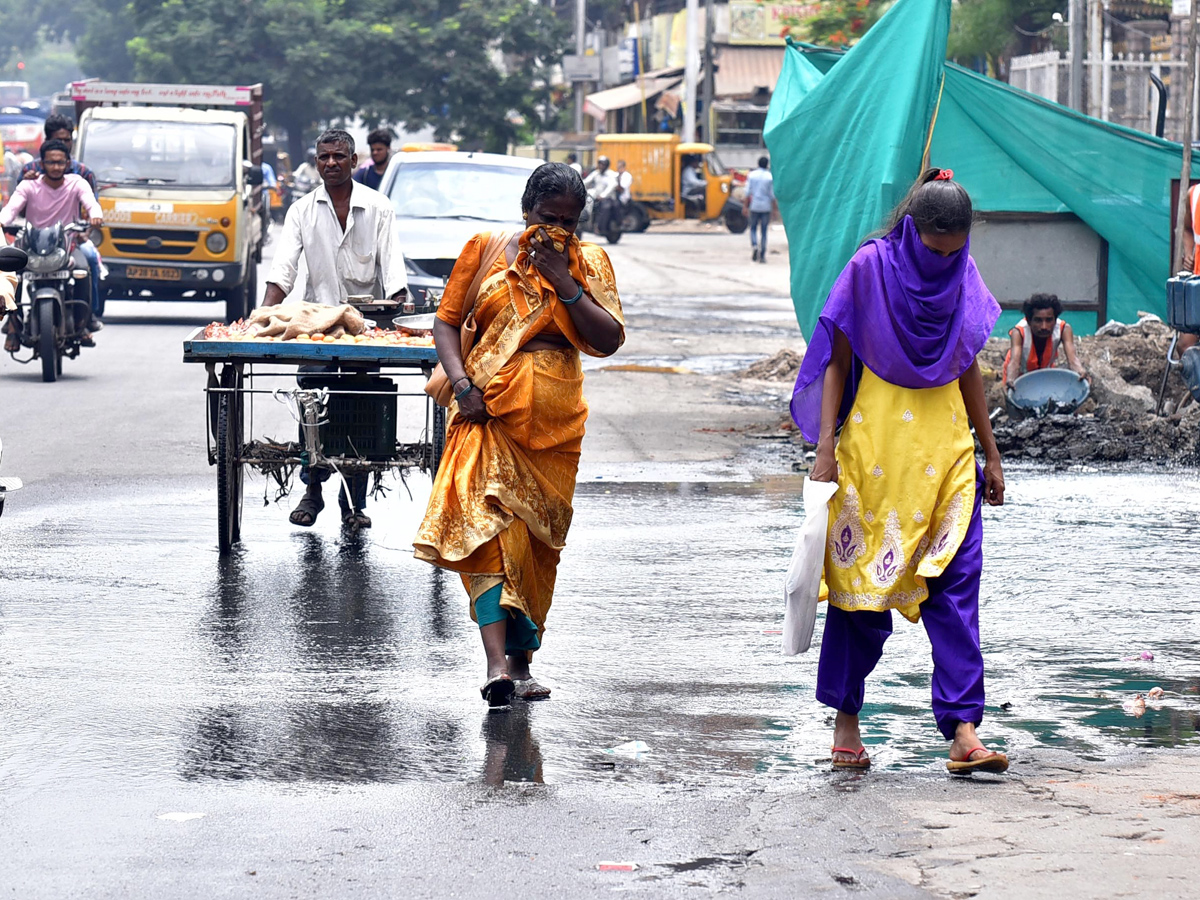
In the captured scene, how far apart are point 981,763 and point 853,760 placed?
35 cm

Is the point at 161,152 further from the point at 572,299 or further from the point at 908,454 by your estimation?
the point at 908,454

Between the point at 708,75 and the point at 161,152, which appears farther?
the point at 708,75

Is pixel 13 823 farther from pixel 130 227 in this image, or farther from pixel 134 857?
pixel 130 227

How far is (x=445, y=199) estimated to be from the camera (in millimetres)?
16312

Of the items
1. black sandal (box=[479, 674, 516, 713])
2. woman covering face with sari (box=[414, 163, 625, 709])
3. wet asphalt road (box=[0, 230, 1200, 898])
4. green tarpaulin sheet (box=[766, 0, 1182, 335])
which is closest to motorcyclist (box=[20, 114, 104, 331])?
wet asphalt road (box=[0, 230, 1200, 898])

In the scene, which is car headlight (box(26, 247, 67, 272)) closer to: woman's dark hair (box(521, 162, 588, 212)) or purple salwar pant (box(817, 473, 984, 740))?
woman's dark hair (box(521, 162, 588, 212))

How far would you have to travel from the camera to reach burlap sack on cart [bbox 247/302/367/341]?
7230 mm

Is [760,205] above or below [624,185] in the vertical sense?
below

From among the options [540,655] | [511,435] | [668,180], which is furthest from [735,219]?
[511,435]

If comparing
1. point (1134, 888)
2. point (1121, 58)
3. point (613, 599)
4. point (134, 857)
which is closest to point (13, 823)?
point (134, 857)

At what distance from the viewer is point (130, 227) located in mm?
18656

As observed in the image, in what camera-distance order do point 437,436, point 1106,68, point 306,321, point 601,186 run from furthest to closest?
point 601,186 < point 1106,68 < point 437,436 < point 306,321

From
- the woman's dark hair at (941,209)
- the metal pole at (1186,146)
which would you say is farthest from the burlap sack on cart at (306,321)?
the metal pole at (1186,146)

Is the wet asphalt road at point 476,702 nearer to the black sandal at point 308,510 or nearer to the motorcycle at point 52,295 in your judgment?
the black sandal at point 308,510
